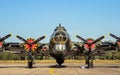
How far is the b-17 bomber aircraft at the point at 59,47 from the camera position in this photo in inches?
1585

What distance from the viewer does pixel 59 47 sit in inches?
1566

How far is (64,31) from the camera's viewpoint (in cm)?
4234

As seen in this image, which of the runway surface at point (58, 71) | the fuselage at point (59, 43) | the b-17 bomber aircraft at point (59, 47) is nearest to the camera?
the runway surface at point (58, 71)

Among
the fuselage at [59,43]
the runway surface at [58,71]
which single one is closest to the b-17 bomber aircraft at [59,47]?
the fuselage at [59,43]

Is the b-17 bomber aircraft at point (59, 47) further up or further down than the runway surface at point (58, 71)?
further up

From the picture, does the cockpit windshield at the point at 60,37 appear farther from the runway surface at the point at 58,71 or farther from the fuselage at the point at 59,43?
the runway surface at the point at 58,71

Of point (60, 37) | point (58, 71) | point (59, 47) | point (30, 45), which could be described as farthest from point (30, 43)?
point (58, 71)

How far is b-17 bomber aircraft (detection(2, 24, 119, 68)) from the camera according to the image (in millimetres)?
40250

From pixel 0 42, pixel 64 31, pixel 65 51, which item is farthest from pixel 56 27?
pixel 0 42

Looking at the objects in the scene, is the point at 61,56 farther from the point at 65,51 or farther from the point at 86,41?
the point at 86,41

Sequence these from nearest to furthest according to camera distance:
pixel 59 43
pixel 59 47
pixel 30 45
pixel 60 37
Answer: pixel 59 47
pixel 59 43
pixel 60 37
pixel 30 45

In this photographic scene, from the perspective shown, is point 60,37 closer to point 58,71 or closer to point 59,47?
point 59,47

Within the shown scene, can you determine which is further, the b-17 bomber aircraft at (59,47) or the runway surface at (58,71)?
the b-17 bomber aircraft at (59,47)

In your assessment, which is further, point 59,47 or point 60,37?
point 60,37
